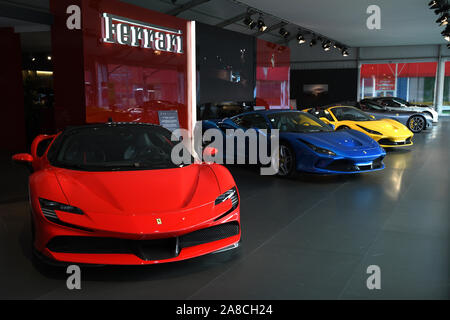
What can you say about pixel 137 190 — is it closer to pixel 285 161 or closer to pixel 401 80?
pixel 285 161

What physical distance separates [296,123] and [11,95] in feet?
23.9

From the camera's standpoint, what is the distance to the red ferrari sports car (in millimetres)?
2662

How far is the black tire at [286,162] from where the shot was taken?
6.36 m

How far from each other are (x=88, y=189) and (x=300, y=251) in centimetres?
176

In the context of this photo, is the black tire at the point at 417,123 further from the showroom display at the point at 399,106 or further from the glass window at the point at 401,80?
the glass window at the point at 401,80

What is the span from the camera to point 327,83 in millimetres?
24719

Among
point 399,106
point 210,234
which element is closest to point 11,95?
point 210,234

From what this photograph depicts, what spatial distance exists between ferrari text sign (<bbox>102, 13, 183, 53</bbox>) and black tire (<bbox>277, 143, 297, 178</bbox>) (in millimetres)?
4193

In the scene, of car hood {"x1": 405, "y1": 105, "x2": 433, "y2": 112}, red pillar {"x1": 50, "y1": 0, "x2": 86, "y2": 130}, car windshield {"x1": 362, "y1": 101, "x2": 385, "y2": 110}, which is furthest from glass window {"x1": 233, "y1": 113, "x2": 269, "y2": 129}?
car hood {"x1": 405, "y1": 105, "x2": 433, "y2": 112}

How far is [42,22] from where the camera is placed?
8.07 meters

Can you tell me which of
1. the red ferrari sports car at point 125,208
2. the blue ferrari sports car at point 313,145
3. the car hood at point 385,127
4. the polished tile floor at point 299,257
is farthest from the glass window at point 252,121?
the car hood at point 385,127

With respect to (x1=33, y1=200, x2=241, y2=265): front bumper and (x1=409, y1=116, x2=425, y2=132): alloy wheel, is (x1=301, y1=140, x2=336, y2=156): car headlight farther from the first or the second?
(x1=409, y1=116, x2=425, y2=132): alloy wheel

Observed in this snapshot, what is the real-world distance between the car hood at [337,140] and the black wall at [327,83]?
18686 mm

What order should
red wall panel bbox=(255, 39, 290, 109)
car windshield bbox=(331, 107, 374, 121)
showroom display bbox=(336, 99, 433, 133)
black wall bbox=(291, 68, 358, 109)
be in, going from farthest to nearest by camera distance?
black wall bbox=(291, 68, 358, 109) < red wall panel bbox=(255, 39, 290, 109) < showroom display bbox=(336, 99, 433, 133) < car windshield bbox=(331, 107, 374, 121)
